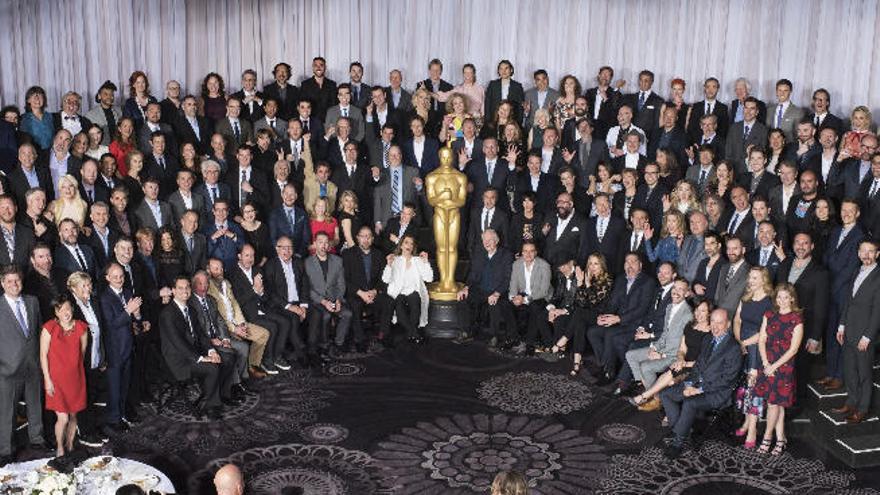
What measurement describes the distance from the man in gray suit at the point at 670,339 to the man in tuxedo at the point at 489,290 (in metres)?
1.77

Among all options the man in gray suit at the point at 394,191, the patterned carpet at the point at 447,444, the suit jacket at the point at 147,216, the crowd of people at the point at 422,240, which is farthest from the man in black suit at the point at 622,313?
the suit jacket at the point at 147,216

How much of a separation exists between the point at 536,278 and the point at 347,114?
3.05 m

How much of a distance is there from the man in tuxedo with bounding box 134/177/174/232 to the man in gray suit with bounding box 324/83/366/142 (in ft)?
8.13

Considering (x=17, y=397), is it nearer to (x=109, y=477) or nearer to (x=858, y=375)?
(x=109, y=477)

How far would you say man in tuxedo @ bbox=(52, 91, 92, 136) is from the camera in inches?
444

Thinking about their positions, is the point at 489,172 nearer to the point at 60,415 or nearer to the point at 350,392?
the point at 350,392

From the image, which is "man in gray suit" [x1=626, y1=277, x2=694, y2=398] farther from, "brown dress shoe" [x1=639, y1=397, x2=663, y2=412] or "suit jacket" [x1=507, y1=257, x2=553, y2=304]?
"suit jacket" [x1=507, y1=257, x2=553, y2=304]

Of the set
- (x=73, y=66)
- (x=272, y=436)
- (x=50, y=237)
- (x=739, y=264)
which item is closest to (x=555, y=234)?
(x=739, y=264)

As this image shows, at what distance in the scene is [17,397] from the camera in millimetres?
8516

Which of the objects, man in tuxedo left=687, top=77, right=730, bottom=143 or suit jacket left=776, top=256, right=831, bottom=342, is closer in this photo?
suit jacket left=776, top=256, right=831, bottom=342

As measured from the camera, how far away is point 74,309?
8672mm

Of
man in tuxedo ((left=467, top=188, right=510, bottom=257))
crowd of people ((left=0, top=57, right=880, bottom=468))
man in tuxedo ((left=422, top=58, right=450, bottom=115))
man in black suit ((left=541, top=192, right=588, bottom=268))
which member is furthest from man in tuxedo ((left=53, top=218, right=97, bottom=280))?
man in tuxedo ((left=422, top=58, right=450, bottom=115))


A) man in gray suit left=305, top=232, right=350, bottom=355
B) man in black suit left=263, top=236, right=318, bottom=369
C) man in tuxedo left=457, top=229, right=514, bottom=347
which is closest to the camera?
man in black suit left=263, top=236, right=318, bottom=369

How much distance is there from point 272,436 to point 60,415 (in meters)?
1.60
